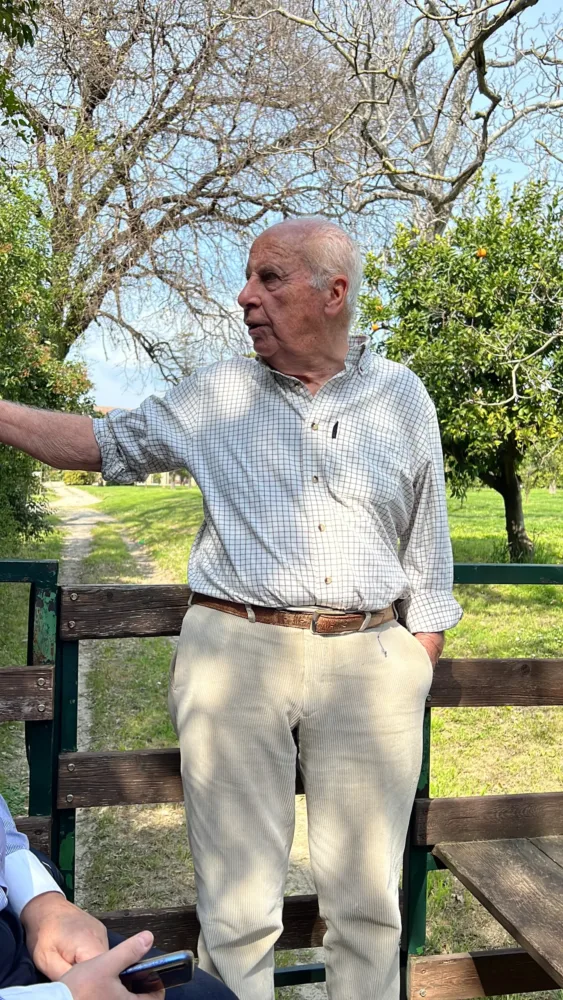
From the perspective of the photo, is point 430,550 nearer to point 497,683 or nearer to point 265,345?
point 497,683

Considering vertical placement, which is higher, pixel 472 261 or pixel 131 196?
pixel 131 196

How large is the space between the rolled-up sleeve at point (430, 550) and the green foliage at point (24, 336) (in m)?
8.45

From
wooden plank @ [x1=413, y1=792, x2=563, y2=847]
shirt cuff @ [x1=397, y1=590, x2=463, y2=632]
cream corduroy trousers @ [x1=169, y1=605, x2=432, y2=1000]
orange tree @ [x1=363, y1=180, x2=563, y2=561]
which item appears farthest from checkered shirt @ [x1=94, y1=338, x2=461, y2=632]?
orange tree @ [x1=363, y1=180, x2=563, y2=561]

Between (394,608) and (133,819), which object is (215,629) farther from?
(133,819)

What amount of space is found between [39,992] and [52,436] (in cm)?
118

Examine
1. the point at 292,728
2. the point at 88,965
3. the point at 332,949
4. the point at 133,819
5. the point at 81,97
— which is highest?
the point at 81,97

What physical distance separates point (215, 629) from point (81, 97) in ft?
44.6

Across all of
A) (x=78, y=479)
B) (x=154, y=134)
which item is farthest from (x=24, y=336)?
(x=78, y=479)

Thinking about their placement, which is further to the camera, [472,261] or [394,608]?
[472,261]

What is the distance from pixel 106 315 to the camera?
48.8 feet

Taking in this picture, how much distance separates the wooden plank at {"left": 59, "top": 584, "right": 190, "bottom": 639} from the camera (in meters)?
2.22

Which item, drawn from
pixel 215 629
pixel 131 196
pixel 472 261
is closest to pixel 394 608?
pixel 215 629

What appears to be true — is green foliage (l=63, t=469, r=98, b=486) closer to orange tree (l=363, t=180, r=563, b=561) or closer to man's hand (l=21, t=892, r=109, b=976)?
orange tree (l=363, t=180, r=563, b=561)

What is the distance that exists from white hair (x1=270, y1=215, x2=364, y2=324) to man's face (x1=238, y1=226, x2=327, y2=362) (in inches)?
0.8
